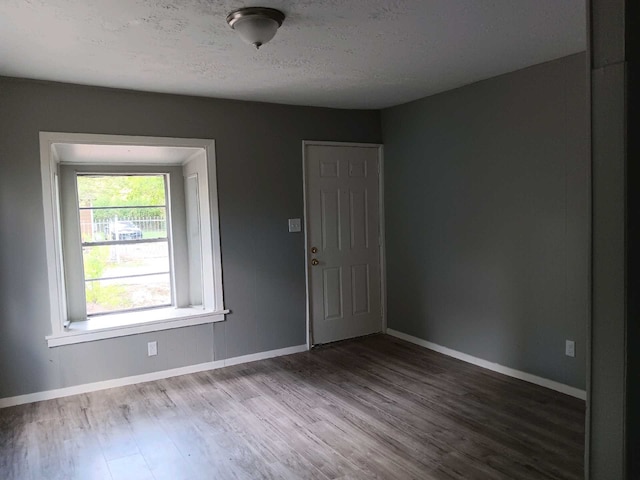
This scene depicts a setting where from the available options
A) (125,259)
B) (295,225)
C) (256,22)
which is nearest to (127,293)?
(125,259)

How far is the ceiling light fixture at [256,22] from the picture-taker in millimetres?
2393

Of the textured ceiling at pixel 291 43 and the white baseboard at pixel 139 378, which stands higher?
the textured ceiling at pixel 291 43

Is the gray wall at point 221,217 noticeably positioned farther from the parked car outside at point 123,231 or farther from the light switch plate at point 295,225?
the parked car outside at point 123,231

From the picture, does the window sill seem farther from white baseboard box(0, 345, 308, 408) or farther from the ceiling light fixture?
the ceiling light fixture

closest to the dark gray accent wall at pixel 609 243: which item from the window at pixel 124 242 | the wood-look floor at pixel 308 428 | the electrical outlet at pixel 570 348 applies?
the wood-look floor at pixel 308 428

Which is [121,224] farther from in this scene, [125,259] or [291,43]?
[291,43]

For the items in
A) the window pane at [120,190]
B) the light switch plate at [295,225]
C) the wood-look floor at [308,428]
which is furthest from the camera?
the light switch plate at [295,225]

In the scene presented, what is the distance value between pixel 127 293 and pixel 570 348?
3.93 m

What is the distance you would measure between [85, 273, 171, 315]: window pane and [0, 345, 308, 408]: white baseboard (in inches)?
37.5

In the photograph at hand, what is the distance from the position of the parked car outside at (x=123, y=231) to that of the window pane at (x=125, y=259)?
0.26ft

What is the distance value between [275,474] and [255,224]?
7.94ft

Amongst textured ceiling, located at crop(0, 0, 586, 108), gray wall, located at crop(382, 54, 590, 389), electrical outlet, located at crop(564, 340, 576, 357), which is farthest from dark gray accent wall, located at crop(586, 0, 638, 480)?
A: electrical outlet, located at crop(564, 340, 576, 357)

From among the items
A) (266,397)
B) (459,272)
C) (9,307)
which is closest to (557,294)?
(459,272)

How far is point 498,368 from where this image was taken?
4098 millimetres
